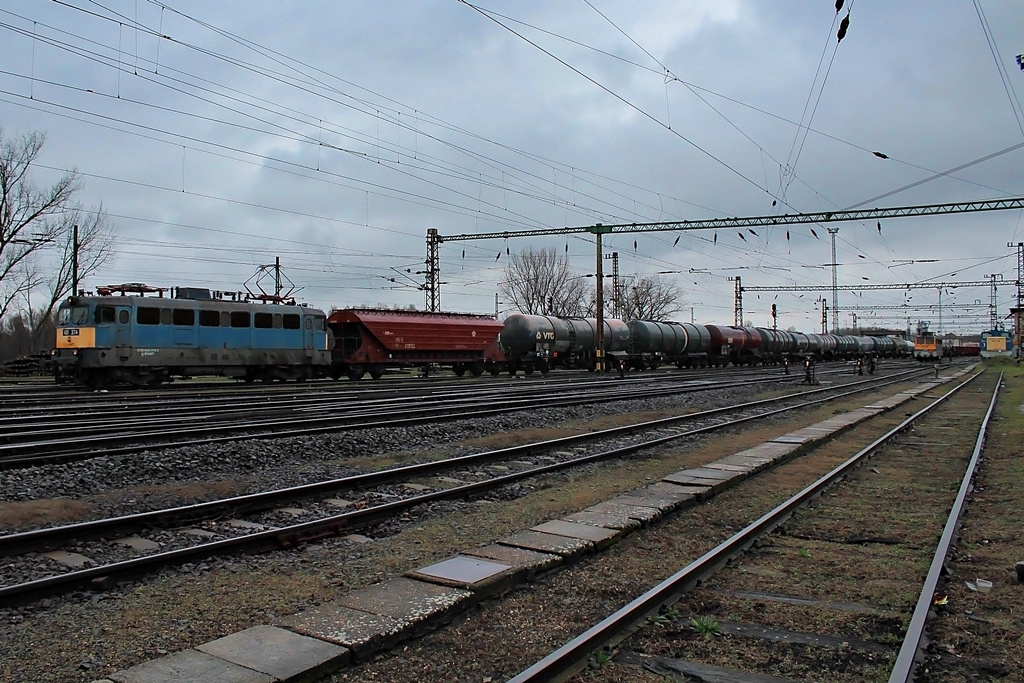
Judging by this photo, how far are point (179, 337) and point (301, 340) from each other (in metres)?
5.00

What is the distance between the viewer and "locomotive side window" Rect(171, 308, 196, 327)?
83.7ft

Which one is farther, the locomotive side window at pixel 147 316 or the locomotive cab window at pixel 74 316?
the locomotive side window at pixel 147 316

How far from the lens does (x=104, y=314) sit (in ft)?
78.1

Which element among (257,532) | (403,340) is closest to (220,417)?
(257,532)

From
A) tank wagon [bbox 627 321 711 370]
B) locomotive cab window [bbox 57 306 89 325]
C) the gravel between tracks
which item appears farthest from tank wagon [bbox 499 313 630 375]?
the gravel between tracks

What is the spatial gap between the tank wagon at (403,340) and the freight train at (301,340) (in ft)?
0.16

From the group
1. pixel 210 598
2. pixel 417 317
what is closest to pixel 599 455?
pixel 210 598

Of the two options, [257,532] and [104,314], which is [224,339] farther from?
[257,532]

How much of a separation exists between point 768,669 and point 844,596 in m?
1.63

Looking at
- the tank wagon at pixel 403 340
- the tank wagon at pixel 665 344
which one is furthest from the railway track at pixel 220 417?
the tank wagon at pixel 665 344

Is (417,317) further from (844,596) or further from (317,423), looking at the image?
(844,596)

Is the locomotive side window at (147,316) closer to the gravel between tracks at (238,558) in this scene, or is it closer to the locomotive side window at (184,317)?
the locomotive side window at (184,317)

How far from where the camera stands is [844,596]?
5.52 m

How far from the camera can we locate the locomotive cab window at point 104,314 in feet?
77.8
